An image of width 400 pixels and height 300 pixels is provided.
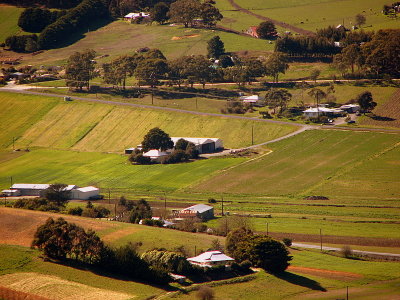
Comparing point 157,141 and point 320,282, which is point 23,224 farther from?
point 157,141

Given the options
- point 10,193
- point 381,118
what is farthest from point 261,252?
point 381,118

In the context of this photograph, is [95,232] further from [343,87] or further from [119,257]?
[343,87]

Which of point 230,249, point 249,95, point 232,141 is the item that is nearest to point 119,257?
point 230,249

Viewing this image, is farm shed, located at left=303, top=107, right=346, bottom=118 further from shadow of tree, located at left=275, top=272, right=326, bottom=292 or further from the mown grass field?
shadow of tree, located at left=275, top=272, right=326, bottom=292

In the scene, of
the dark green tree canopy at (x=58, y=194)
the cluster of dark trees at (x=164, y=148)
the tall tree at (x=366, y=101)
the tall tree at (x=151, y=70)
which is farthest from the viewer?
the tall tree at (x=151, y=70)

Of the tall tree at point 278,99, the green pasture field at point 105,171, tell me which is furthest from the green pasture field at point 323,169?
the tall tree at point 278,99

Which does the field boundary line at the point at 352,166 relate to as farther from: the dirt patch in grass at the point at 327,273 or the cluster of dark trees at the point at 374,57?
the cluster of dark trees at the point at 374,57
